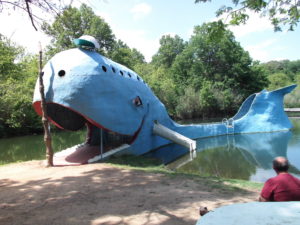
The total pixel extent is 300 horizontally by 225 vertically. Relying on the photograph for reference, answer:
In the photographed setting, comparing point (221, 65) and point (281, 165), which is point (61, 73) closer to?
point (281, 165)

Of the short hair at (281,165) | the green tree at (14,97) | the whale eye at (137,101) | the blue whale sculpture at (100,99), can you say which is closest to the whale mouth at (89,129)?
the blue whale sculpture at (100,99)

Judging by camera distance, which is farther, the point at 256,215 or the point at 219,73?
the point at 219,73

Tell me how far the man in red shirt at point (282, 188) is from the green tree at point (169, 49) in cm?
5456

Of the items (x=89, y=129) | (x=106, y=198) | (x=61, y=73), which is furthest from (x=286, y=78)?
(x=106, y=198)

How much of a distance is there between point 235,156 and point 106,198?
9.60 meters

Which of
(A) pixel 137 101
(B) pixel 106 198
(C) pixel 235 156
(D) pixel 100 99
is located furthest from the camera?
(C) pixel 235 156

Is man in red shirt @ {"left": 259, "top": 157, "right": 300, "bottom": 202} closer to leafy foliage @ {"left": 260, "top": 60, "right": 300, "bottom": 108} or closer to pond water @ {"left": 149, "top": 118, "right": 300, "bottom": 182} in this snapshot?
pond water @ {"left": 149, "top": 118, "right": 300, "bottom": 182}

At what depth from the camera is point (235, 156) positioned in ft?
44.4

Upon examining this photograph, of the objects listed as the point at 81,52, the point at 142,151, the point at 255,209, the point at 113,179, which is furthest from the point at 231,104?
the point at 255,209

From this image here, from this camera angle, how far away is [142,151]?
1316 centimetres

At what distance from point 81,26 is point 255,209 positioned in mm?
33841

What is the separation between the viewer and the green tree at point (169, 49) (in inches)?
2244

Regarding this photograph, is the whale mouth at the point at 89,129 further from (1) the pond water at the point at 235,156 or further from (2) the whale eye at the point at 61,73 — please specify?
(1) the pond water at the point at 235,156

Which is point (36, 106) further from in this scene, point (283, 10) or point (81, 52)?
point (283, 10)
